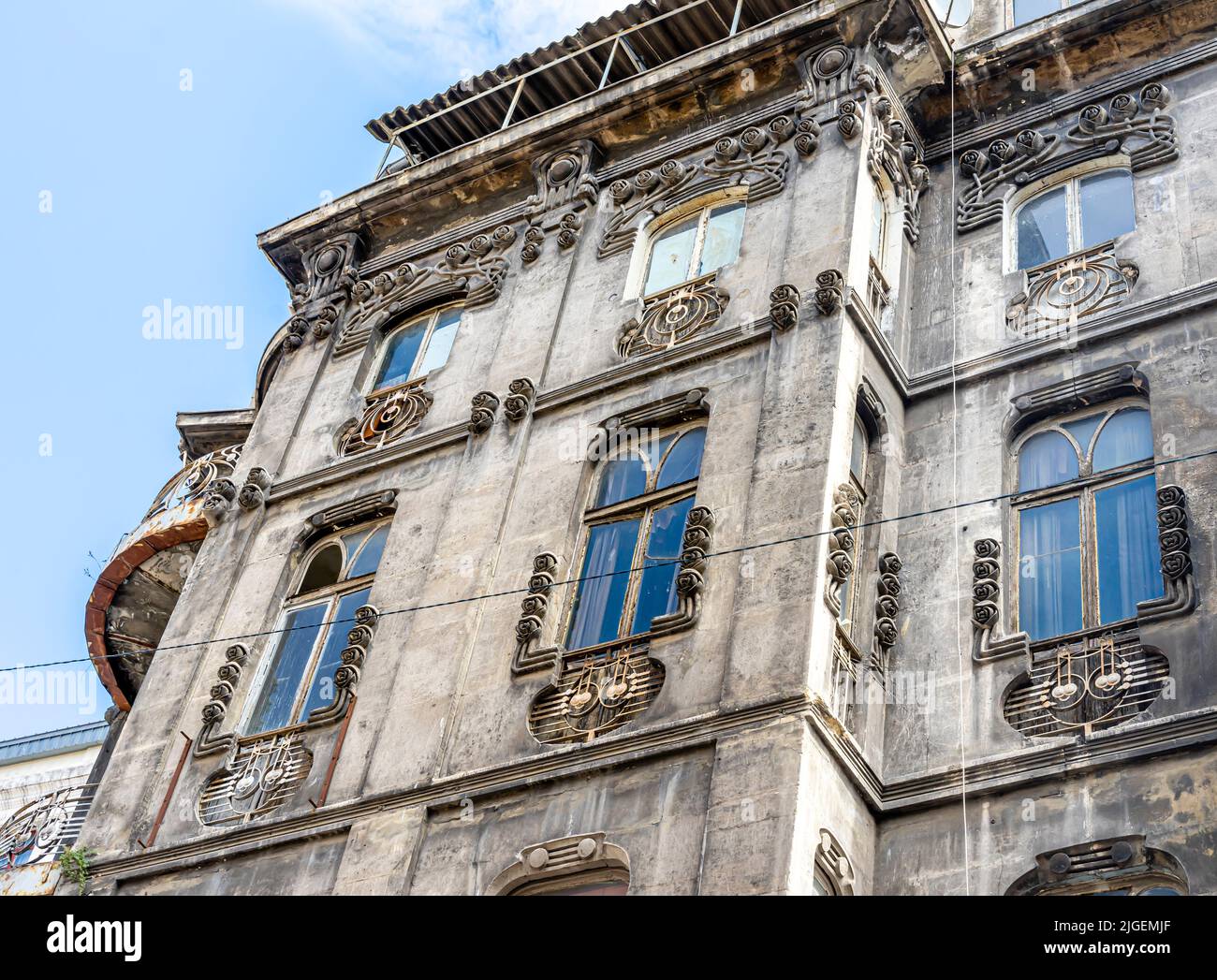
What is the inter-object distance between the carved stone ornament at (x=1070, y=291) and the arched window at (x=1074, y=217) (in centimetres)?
31

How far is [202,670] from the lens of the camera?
1994cm

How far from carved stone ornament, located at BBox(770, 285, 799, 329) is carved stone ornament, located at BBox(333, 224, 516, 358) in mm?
4957

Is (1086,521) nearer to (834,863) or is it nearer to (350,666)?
(834,863)

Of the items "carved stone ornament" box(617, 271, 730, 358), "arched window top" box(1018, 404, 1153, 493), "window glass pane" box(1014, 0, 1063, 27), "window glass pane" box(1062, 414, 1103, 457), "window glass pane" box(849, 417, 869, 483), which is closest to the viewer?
"arched window top" box(1018, 404, 1153, 493)

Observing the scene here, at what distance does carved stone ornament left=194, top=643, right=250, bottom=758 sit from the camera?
1894 cm

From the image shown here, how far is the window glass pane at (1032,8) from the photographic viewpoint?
23.6m

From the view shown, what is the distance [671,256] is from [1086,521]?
6.34m

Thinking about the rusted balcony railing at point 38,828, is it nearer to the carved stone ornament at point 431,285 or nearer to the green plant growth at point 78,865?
the carved stone ornament at point 431,285

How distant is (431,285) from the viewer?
77.4ft

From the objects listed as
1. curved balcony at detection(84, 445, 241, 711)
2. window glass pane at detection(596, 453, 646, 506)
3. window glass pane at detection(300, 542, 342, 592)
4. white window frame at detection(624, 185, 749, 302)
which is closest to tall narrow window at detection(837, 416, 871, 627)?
window glass pane at detection(596, 453, 646, 506)

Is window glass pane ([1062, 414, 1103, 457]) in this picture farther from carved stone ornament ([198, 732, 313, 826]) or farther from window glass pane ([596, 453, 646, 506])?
carved stone ornament ([198, 732, 313, 826])

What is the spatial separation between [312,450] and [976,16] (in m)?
10.2
